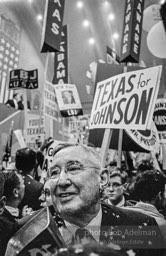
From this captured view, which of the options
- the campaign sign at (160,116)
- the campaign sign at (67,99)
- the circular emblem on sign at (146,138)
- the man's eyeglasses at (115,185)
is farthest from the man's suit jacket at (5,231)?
the campaign sign at (67,99)

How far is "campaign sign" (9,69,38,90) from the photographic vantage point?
5.62m

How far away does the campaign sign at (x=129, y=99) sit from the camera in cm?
232

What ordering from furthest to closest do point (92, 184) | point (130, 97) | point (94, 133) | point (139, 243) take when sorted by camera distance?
point (94, 133) < point (130, 97) < point (92, 184) < point (139, 243)

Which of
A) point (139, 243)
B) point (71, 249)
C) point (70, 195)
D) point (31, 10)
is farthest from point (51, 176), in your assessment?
point (31, 10)

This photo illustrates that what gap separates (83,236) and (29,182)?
1281 mm

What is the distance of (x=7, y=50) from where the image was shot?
30.7 ft

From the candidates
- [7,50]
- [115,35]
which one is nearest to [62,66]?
[7,50]

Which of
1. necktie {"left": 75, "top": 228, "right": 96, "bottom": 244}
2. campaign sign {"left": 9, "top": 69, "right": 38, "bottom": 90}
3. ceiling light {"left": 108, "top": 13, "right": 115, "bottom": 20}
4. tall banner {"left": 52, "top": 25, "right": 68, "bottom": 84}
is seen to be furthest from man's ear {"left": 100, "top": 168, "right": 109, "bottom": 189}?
ceiling light {"left": 108, "top": 13, "right": 115, "bottom": 20}

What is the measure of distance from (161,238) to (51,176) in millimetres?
430

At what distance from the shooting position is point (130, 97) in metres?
2.32

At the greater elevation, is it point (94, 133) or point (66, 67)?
point (66, 67)

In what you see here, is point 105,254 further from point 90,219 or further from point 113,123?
point 113,123

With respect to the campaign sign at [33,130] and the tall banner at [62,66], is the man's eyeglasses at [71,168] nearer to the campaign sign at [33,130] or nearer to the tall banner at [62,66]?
the campaign sign at [33,130]

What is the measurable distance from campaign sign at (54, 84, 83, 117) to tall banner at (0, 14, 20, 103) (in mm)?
4669
